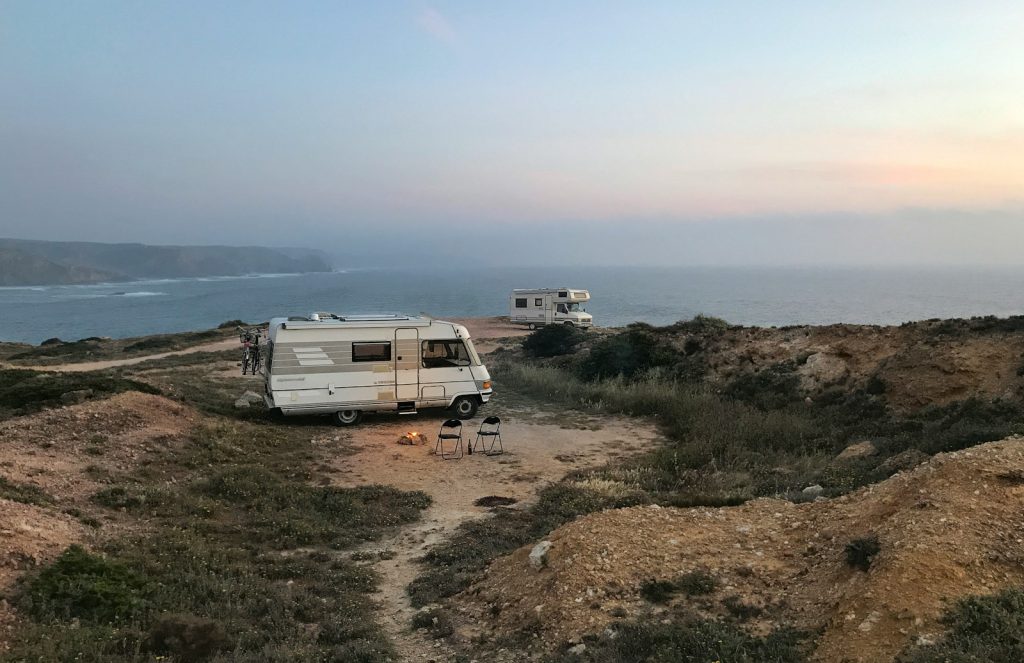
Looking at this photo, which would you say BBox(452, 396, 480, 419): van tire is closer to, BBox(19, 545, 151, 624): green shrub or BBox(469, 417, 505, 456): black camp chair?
BBox(469, 417, 505, 456): black camp chair

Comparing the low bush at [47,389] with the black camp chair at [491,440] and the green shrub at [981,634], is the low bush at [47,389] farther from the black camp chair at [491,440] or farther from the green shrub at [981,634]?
the green shrub at [981,634]

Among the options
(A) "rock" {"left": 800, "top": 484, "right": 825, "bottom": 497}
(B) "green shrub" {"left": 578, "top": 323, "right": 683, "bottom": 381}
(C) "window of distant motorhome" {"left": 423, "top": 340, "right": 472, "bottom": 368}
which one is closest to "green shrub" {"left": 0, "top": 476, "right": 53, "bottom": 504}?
(C) "window of distant motorhome" {"left": 423, "top": 340, "right": 472, "bottom": 368}

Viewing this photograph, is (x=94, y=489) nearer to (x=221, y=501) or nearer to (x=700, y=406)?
(x=221, y=501)

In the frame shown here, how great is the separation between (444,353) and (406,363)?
1.05 metres

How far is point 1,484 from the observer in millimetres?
7828

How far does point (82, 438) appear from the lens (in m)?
10.9

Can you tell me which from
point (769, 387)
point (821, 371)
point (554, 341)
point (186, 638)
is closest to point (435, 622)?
point (186, 638)

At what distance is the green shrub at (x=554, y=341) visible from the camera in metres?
29.5

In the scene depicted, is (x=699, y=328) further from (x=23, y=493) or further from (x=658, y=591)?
(x=23, y=493)

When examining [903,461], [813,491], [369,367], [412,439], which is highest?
[369,367]

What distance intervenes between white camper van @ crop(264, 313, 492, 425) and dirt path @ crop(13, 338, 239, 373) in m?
14.0

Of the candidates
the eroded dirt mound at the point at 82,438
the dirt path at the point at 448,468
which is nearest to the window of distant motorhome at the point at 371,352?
the dirt path at the point at 448,468

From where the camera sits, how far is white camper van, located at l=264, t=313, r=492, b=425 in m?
14.7

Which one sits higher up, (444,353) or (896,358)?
(444,353)
